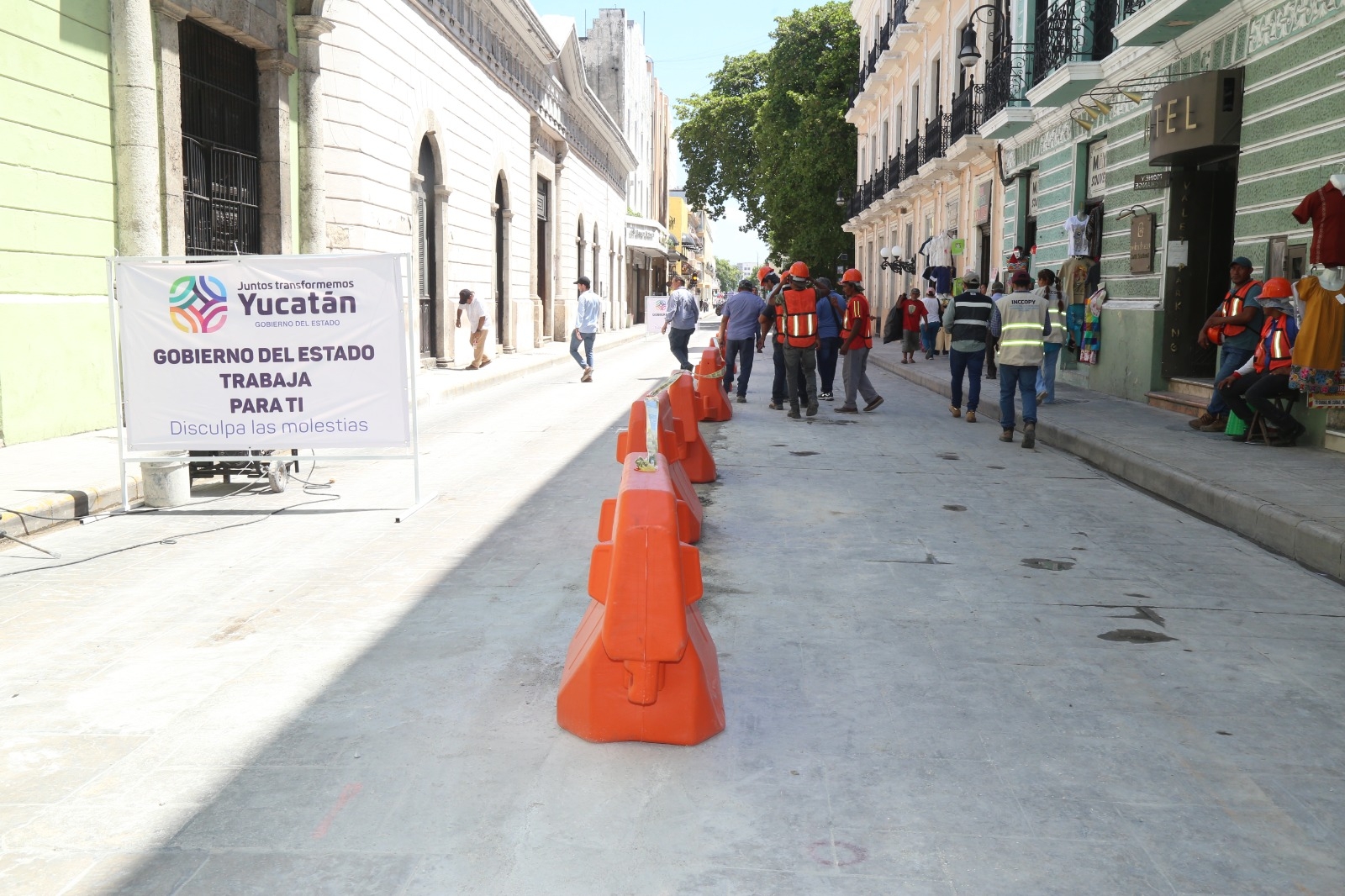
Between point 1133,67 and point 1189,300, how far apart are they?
3339 millimetres

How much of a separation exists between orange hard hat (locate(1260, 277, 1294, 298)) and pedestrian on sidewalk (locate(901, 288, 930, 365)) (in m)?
13.4

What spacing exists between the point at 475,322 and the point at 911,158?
48.1 feet

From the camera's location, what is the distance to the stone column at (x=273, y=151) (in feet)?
46.0

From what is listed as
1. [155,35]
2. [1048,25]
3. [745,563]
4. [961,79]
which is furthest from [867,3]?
[745,563]

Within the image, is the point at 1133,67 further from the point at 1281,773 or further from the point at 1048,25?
the point at 1281,773

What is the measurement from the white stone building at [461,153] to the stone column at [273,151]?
36.7 inches

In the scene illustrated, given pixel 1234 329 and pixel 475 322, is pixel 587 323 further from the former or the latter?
pixel 1234 329

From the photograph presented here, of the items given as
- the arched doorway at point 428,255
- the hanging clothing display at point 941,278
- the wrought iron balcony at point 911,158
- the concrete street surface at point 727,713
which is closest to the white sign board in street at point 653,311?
the wrought iron balcony at point 911,158

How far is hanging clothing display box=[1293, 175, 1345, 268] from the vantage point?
30.9ft

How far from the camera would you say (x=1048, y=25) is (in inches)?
696

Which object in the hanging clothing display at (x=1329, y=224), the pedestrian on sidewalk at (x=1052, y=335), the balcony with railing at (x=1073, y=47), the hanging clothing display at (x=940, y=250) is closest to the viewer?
the hanging clothing display at (x=1329, y=224)

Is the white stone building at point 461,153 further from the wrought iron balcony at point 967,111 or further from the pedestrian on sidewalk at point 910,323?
the wrought iron balcony at point 967,111

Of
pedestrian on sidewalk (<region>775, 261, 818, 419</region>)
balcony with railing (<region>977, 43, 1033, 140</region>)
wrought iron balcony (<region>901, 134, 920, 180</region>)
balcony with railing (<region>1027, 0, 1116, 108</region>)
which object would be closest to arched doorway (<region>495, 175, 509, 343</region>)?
wrought iron balcony (<region>901, 134, 920, 180</region>)

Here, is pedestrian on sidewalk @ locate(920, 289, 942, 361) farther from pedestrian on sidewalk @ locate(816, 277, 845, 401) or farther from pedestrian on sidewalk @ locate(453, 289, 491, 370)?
pedestrian on sidewalk @ locate(816, 277, 845, 401)
